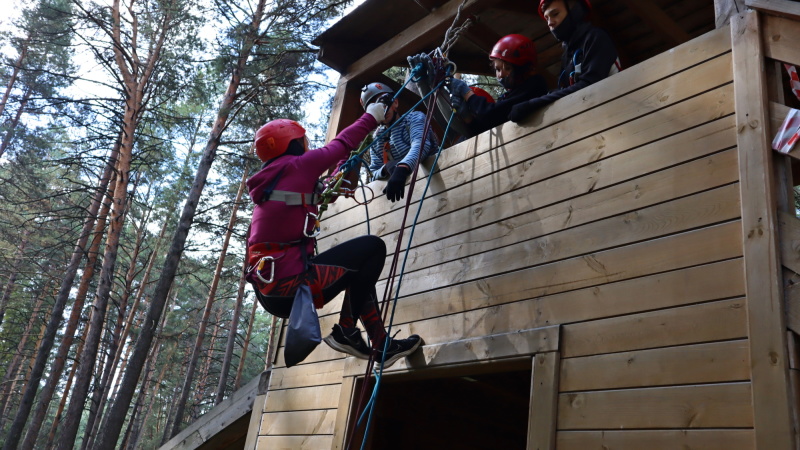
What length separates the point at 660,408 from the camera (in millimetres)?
2834

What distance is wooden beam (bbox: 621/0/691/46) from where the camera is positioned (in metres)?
5.81

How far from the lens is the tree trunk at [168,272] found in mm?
11734

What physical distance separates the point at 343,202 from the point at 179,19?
37.7ft

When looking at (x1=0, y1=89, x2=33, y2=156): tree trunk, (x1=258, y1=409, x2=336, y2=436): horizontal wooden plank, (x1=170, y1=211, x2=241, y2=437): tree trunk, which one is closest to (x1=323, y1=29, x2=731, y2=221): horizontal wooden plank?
(x1=258, y1=409, x2=336, y2=436): horizontal wooden plank

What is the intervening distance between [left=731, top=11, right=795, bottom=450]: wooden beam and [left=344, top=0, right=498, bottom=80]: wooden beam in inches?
107

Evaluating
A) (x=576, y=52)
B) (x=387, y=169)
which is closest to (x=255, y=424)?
(x=387, y=169)

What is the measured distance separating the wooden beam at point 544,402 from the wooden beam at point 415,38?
3.23 meters

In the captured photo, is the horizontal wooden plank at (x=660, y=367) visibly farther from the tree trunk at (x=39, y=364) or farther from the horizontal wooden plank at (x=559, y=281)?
the tree trunk at (x=39, y=364)

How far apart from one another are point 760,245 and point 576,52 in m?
2.01

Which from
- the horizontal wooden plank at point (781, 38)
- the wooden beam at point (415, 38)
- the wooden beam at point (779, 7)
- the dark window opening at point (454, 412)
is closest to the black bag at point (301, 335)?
the dark window opening at point (454, 412)

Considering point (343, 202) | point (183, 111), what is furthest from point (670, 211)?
point (183, 111)

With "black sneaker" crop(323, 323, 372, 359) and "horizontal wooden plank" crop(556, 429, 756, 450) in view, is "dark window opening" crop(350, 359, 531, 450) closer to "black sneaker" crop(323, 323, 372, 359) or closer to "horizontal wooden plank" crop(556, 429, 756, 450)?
"black sneaker" crop(323, 323, 372, 359)

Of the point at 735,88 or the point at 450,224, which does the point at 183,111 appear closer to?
the point at 450,224

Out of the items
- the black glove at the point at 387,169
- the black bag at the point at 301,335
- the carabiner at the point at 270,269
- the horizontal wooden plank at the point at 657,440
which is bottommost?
the horizontal wooden plank at the point at 657,440
